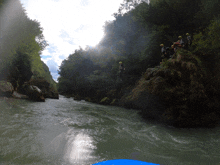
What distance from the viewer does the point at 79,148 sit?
10.5ft

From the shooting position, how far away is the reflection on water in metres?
2.64

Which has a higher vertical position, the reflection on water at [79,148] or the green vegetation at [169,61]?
the green vegetation at [169,61]

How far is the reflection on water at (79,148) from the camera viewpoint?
2.64 meters

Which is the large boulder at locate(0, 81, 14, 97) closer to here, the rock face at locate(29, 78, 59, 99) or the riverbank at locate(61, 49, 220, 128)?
the rock face at locate(29, 78, 59, 99)

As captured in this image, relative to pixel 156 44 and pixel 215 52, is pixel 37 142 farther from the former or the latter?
pixel 156 44

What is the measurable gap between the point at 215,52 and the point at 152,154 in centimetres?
798

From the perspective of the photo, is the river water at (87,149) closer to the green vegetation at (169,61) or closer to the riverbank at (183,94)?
the riverbank at (183,94)

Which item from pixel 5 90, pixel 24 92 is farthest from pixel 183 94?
pixel 24 92

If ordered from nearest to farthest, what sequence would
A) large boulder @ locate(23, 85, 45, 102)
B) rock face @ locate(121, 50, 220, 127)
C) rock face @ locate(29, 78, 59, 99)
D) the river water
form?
the river water, rock face @ locate(121, 50, 220, 127), large boulder @ locate(23, 85, 45, 102), rock face @ locate(29, 78, 59, 99)

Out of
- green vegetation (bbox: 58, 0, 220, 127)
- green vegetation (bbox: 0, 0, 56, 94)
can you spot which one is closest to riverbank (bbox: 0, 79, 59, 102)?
green vegetation (bbox: 0, 0, 56, 94)

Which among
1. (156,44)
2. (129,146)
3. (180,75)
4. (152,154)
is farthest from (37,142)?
(156,44)

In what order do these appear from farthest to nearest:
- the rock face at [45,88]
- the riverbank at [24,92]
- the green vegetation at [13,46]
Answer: the rock face at [45,88], the green vegetation at [13,46], the riverbank at [24,92]

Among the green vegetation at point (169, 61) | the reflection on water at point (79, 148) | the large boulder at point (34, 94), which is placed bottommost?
the reflection on water at point (79, 148)

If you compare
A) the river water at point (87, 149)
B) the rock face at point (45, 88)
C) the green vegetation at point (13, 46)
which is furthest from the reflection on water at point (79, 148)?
the rock face at point (45, 88)
